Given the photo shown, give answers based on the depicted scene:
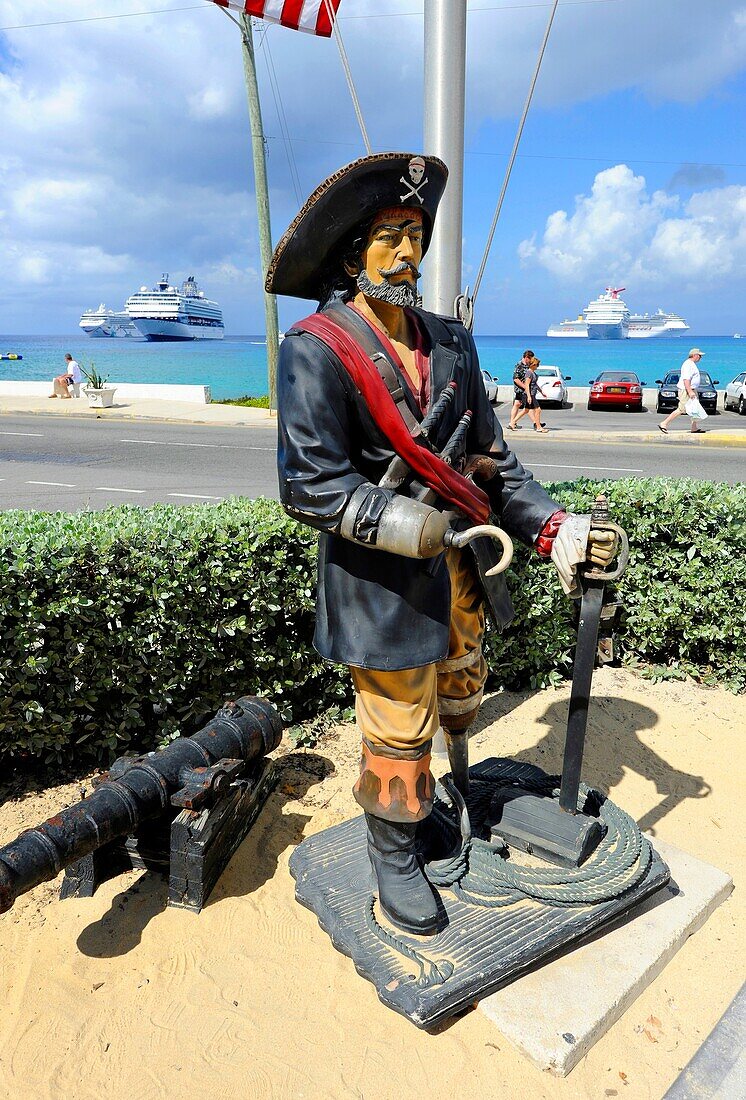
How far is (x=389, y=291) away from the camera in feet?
7.37

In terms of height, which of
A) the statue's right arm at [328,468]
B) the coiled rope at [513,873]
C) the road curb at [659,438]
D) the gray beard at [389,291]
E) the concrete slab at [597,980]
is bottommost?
the concrete slab at [597,980]

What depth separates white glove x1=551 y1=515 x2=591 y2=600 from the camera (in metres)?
2.47

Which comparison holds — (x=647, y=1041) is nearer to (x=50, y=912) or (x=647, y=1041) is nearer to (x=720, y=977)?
(x=720, y=977)

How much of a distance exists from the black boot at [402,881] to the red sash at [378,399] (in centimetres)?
118

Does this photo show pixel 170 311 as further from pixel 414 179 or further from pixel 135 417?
pixel 414 179

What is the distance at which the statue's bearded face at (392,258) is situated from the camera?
7.38ft

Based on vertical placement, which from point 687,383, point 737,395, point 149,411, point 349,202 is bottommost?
point 149,411

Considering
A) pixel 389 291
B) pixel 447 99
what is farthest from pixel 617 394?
pixel 389 291

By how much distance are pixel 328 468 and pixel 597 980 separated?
1864 millimetres

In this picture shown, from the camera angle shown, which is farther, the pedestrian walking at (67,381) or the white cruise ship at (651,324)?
the white cruise ship at (651,324)

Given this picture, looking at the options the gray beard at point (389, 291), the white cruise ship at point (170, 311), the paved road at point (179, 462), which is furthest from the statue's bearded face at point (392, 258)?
the white cruise ship at point (170, 311)

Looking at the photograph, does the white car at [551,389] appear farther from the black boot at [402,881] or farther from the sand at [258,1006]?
the black boot at [402,881]

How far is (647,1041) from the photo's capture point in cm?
241

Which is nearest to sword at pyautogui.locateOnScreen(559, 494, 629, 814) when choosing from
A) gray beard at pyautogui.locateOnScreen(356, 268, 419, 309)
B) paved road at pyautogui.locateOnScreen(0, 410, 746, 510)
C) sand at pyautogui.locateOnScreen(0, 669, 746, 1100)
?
sand at pyautogui.locateOnScreen(0, 669, 746, 1100)
